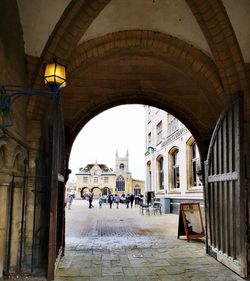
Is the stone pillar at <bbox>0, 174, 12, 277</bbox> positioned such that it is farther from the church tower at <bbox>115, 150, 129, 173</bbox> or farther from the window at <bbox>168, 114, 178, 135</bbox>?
the church tower at <bbox>115, 150, 129, 173</bbox>

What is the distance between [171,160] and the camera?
1906cm

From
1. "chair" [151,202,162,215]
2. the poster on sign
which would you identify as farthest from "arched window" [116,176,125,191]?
the poster on sign

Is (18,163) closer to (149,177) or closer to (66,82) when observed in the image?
(66,82)

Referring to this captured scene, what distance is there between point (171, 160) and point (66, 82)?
529 inches

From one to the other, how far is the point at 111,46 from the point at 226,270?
4578 mm

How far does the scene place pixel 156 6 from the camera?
6.21 meters

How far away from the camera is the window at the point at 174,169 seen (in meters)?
18.4

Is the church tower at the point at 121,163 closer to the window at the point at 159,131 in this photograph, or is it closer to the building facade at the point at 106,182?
the building facade at the point at 106,182

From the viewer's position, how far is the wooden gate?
5191 mm

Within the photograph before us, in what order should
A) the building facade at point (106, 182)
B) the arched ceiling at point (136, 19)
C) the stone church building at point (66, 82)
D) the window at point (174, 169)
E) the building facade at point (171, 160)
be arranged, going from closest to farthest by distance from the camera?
1. the stone church building at point (66, 82)
2. the arched ceiling at point (136, 19)
3. the building facade at point (171, 160)
4. the window at point (174, 169)
5. the building facade at point (106, 182)

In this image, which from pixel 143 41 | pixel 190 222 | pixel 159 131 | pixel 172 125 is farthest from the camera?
pixel 159 131

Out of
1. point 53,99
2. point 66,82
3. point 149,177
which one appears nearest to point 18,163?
point 53,99

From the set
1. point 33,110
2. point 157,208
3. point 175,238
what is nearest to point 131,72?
point 33,110

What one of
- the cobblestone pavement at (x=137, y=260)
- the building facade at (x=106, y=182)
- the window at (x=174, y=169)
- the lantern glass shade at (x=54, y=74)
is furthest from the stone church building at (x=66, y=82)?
the building facade at (x=106, y=182)
